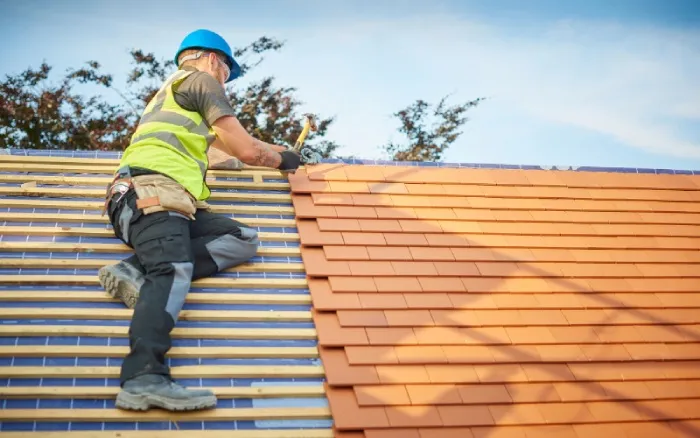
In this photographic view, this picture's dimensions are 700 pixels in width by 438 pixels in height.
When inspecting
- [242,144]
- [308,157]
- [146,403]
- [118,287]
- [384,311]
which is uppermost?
[308,157]

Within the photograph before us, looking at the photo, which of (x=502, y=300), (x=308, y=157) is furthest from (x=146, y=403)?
(x=308, y=157)

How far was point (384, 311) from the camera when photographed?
4086 mm

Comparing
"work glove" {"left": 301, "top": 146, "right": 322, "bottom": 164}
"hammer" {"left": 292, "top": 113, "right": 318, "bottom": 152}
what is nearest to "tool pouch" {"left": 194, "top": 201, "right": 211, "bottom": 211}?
"hammer" {"left": 292, "top": 113, "right": 318, "bottom": 152}

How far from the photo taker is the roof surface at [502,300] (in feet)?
11.9

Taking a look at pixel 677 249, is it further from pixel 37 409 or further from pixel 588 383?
pixel 37 409

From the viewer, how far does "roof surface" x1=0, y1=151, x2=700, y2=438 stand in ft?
11.3

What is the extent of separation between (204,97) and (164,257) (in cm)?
100

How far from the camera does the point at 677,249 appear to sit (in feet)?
17.1

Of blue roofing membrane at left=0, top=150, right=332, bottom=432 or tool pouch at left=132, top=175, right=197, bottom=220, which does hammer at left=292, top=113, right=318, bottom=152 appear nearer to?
blue roofing membrane at left=0, top=150, right=332, bottom=432

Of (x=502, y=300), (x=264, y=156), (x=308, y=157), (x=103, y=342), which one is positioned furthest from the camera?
(x=308, y=157)

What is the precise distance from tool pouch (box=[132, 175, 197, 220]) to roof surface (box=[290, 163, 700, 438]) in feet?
2.95

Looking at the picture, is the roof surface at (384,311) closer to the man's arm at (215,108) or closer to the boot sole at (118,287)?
the boot sole at (118,287)

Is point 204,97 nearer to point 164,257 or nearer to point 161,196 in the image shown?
point 161,196

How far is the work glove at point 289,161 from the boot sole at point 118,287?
4.73 ft
